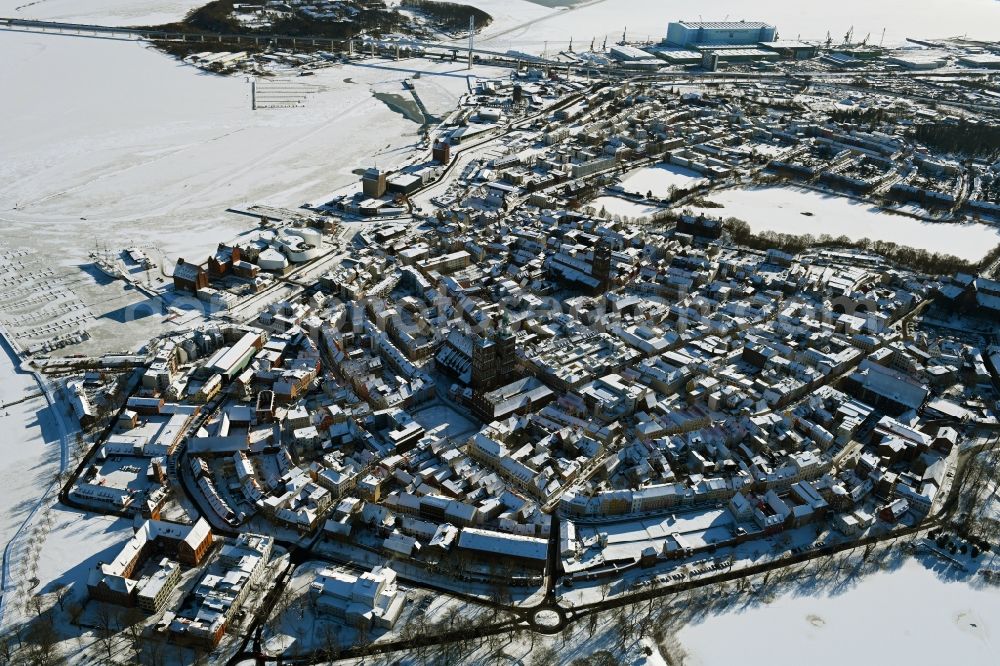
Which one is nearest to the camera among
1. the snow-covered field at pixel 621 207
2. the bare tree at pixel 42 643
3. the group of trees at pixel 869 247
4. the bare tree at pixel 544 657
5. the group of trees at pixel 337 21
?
the bare tree at pixel 42 643

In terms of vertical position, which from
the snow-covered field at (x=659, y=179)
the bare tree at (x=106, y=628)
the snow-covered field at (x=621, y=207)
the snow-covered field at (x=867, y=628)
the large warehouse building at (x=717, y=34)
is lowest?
the snow-covered field at (x=867, y=628)

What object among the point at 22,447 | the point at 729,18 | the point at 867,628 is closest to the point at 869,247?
the point at 867,628

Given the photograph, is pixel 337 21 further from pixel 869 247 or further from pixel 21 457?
pixel 21 457

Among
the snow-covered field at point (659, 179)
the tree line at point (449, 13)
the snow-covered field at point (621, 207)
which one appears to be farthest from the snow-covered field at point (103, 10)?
the snow-covered field at point (621, 207)

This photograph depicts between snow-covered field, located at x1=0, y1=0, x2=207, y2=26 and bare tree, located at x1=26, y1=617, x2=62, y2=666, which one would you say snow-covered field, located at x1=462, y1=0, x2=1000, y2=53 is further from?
bare tree, located at x1=26, y1=617, x2=62, y2=666

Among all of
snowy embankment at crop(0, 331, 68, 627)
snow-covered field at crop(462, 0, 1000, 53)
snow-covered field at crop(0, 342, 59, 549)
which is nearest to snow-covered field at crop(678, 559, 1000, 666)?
snowy embankment at crop(0, 331, 68, 627)

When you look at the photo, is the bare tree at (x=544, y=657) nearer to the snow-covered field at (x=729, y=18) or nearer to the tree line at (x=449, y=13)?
the snow-covered field at (x=729, y=18)

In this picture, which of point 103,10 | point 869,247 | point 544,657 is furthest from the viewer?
point 103,10
